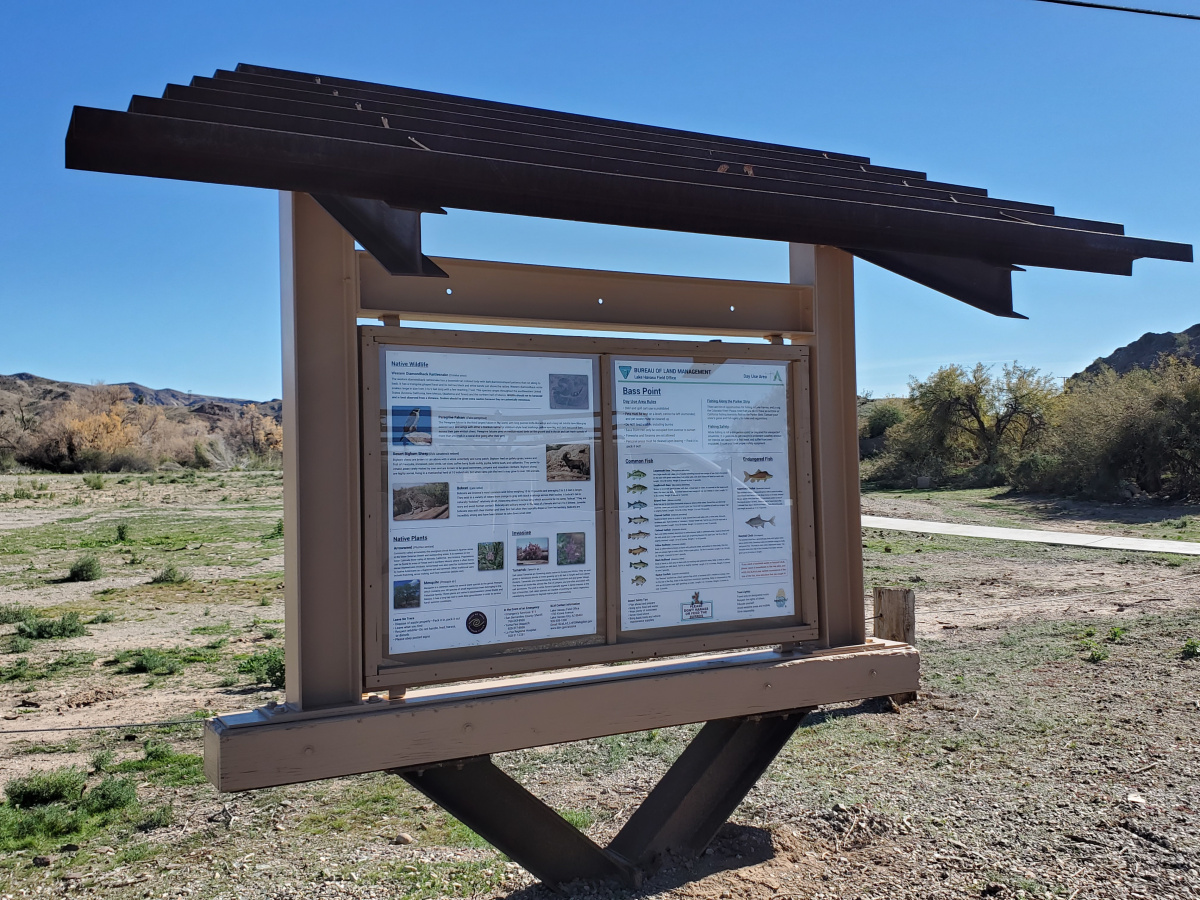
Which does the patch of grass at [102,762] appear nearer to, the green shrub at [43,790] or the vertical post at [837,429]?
the green shrub at [43,790]

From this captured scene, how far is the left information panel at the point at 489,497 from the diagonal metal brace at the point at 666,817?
0.80 metres

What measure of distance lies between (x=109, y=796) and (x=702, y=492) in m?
4.22

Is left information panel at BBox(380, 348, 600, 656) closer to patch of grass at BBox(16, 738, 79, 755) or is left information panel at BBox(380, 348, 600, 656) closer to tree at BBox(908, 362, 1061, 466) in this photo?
patch of grass at BBox(16, 738, 79, 755)

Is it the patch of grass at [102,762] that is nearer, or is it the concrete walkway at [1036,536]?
the patch of grass at [102,762]

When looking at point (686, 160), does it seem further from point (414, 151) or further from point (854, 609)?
point (854, 609)

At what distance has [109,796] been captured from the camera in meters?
5.47

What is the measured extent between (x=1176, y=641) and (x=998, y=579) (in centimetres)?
504

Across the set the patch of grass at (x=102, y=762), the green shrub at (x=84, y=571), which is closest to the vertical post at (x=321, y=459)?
the patch of grass at (x=102, y=762)

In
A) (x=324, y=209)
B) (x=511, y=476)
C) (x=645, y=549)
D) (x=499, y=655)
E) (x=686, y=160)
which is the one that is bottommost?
(x=499, y=655)

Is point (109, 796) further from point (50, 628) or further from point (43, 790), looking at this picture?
point (50, 628)

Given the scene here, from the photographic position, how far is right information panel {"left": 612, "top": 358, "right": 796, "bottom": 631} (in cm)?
368

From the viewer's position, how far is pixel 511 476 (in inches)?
136

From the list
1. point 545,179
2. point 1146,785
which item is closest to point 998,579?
point 1146,785

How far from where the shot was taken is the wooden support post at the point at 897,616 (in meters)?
7.25
